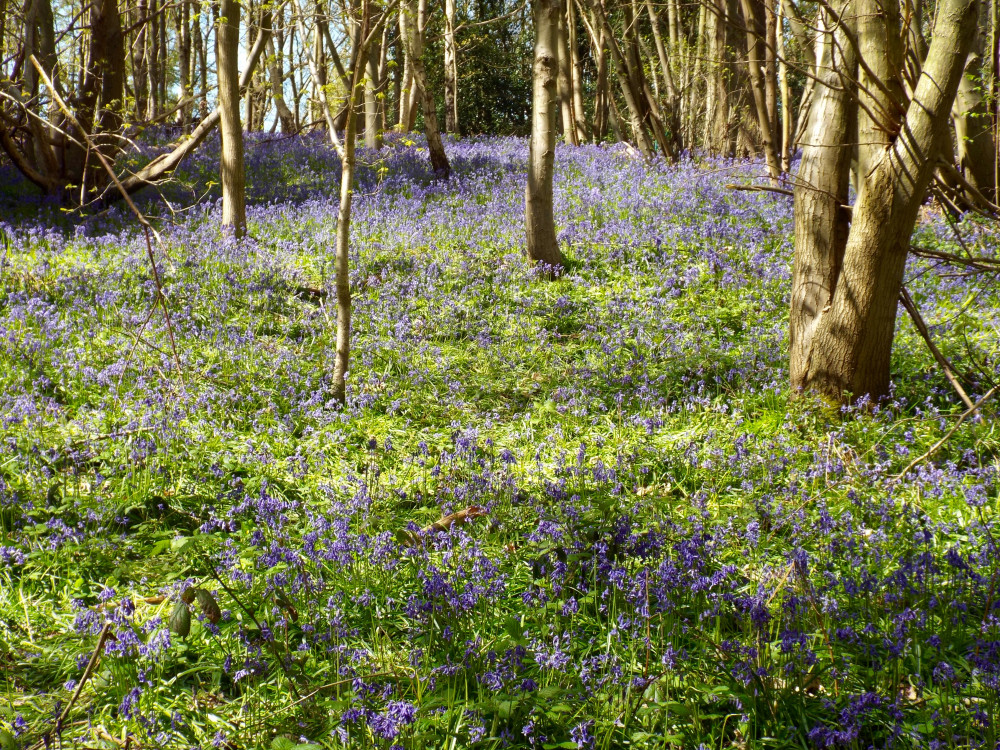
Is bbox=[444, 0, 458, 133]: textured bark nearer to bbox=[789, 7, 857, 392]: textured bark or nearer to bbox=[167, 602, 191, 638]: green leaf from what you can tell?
bbox=[789, 7, 857, 392]: textured bark

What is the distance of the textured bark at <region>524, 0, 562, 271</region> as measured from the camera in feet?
25.1

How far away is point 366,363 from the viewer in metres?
6.02

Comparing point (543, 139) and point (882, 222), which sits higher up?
point (543, 139)

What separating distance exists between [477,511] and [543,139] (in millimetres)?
5201

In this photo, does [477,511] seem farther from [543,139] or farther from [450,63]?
[450,63]

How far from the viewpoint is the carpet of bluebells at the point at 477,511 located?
254 centimetres

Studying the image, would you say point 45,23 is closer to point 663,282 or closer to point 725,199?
point 663,282

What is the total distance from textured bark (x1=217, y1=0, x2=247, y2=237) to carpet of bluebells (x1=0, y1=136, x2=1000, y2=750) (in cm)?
64

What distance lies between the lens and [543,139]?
7.84 meters

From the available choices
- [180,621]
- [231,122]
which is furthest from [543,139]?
[180,621]

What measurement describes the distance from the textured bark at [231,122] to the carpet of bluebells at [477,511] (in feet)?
2.11

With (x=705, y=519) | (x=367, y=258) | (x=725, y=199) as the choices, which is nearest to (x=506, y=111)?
(x=725, y=199)

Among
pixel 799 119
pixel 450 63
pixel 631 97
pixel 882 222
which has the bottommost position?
pixel 882 222

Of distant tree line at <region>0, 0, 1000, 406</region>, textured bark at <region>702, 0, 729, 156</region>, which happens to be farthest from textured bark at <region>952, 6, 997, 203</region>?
textured bark at <region>702, 0, 729, 156</region>
